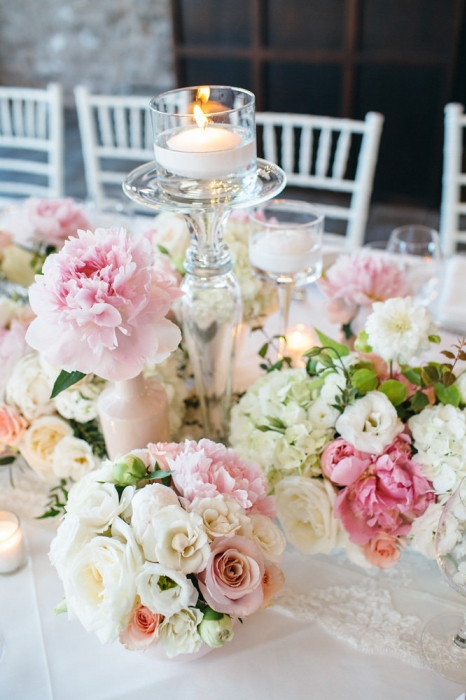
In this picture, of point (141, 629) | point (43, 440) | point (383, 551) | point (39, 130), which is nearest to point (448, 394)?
point (383, 551)

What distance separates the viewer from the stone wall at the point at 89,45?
461 cm

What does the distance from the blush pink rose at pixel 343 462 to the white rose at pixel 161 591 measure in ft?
0.68

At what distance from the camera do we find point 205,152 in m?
0.67

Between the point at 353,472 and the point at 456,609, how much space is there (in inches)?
8.6

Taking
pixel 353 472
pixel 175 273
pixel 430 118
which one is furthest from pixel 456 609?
pixel 430 118

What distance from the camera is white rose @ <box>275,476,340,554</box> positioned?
0.70 meters

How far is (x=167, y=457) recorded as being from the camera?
0.63 m

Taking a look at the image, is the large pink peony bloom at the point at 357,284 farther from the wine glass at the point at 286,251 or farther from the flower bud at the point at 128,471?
the flower bud at the point at 128,471

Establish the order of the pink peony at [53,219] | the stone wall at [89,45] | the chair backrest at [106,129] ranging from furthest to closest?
the stone wall at [89,45], the chair backrest at [106,129], the pink peony at [53,219]

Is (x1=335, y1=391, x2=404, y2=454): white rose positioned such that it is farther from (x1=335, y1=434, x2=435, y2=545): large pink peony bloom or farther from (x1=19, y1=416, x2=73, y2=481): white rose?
(x1=19, y1=416, x2=73, y2=481): white rose

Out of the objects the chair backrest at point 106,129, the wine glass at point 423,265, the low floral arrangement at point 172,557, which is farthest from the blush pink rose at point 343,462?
the chair backrest at point 106,129

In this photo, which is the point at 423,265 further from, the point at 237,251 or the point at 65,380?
the point at 65,380

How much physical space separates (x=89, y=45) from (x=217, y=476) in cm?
507

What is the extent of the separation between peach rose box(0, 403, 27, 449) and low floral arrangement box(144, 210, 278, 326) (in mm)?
309
